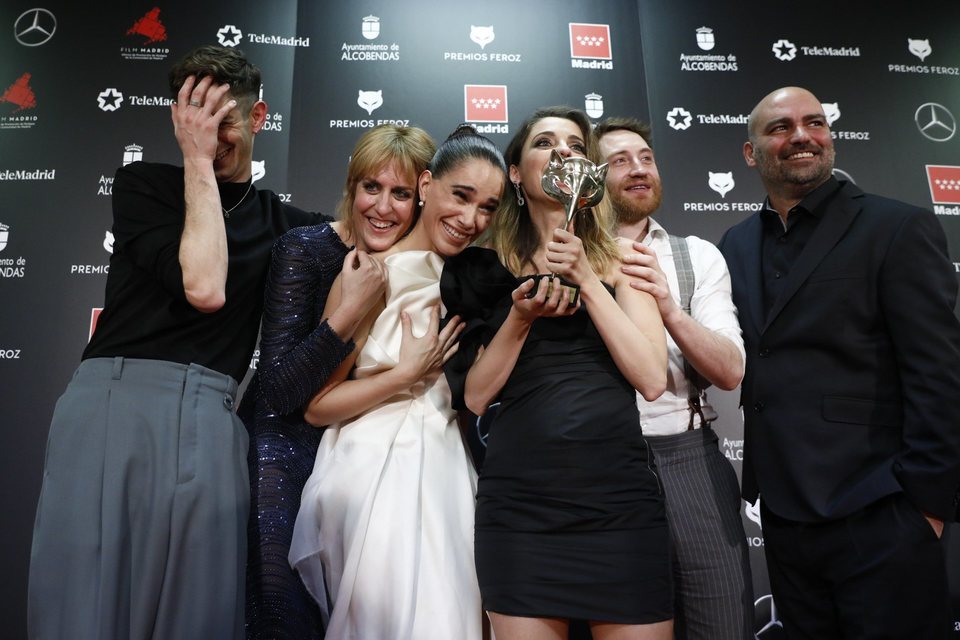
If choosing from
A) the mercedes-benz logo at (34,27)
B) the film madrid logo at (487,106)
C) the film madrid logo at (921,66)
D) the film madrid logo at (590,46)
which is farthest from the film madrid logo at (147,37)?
the film madrid logo at (921,66)

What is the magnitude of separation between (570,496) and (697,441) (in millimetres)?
764

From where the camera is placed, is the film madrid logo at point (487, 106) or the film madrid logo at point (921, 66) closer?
the film madrid logo at point (487, 106)

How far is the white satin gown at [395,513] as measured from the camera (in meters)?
1.89

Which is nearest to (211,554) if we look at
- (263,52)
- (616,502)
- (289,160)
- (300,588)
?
(300,588)

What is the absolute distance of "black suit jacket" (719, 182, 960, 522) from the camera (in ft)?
7.07

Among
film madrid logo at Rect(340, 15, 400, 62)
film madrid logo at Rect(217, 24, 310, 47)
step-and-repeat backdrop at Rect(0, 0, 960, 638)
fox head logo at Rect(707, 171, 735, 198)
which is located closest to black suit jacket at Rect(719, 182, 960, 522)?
step-and-repeat backdrop at Rect(0, 0, 960, 638)

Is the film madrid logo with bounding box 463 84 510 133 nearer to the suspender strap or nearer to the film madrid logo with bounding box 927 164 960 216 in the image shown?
the suspender strap

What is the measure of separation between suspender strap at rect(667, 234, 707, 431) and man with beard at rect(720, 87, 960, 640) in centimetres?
19

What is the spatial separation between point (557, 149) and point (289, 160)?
2271mm

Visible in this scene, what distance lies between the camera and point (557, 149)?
2.21 meters

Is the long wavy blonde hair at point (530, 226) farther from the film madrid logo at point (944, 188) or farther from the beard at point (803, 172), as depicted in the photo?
the film madrid logo at point (944, 188)

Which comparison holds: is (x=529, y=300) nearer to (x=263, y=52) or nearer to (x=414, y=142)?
(x=414, y=142)

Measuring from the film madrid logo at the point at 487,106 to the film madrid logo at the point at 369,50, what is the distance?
480 mm

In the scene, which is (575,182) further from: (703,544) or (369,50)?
(369,50)
